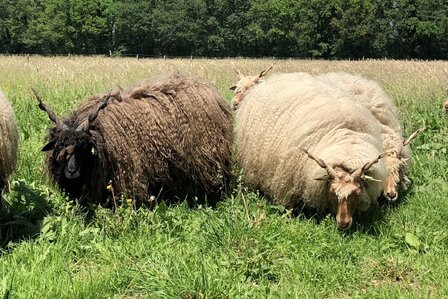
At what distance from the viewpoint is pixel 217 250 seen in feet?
13.3

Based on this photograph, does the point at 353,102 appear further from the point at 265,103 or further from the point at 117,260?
the point at 117,260

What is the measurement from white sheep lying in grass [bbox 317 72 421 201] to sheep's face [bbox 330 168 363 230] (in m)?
0.79

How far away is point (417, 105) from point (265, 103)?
4.75 m

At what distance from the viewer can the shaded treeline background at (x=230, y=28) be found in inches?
2411

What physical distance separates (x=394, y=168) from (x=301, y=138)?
45.5 inches

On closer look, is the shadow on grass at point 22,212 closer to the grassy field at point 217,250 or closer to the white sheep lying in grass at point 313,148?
the grassy field at point 217,250

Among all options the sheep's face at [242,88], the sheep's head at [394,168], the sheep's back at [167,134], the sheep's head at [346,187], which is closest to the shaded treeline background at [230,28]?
the sheep's face at [242,88]

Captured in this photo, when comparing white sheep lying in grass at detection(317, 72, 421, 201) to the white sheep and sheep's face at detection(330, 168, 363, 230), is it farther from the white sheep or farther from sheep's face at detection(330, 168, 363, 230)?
the white sheep

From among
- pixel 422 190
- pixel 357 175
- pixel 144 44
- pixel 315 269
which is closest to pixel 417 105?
pixel 422 190

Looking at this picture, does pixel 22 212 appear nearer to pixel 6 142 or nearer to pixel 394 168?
pixel 6 142

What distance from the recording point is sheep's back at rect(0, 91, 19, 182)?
4258mm

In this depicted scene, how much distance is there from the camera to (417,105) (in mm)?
9211

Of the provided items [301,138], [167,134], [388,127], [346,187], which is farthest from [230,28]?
[346,187]

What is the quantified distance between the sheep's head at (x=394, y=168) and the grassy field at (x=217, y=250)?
0.18 m
